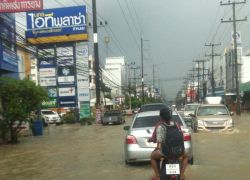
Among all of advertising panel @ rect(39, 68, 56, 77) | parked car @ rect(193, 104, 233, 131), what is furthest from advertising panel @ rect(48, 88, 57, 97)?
parked car @ rect(193, 104, 233, 131)

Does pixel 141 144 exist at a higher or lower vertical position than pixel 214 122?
higher

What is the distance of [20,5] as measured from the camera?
25938mm

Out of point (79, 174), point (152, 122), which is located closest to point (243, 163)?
point (152, 122)

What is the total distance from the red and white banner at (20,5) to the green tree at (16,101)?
4.41 m

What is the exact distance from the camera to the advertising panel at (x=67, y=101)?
69.7 m

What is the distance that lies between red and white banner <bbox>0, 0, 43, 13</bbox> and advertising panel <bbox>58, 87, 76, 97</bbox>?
43.5 m

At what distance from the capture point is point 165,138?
390 inches

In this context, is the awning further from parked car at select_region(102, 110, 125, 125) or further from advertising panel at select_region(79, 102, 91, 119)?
parked car at select_region(102, 110, 125, 125)

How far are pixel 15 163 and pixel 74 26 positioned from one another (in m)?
49.2

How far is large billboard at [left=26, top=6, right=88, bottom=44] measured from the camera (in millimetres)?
66875

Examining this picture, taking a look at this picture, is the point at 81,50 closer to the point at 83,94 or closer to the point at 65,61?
the point at 65,61

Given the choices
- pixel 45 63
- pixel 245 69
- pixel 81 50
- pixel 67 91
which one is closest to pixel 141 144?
pixel 67 91

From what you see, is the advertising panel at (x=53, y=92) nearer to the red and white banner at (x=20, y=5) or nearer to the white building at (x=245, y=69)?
the white building at (x=245, y=69)

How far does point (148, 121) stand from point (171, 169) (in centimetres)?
555
